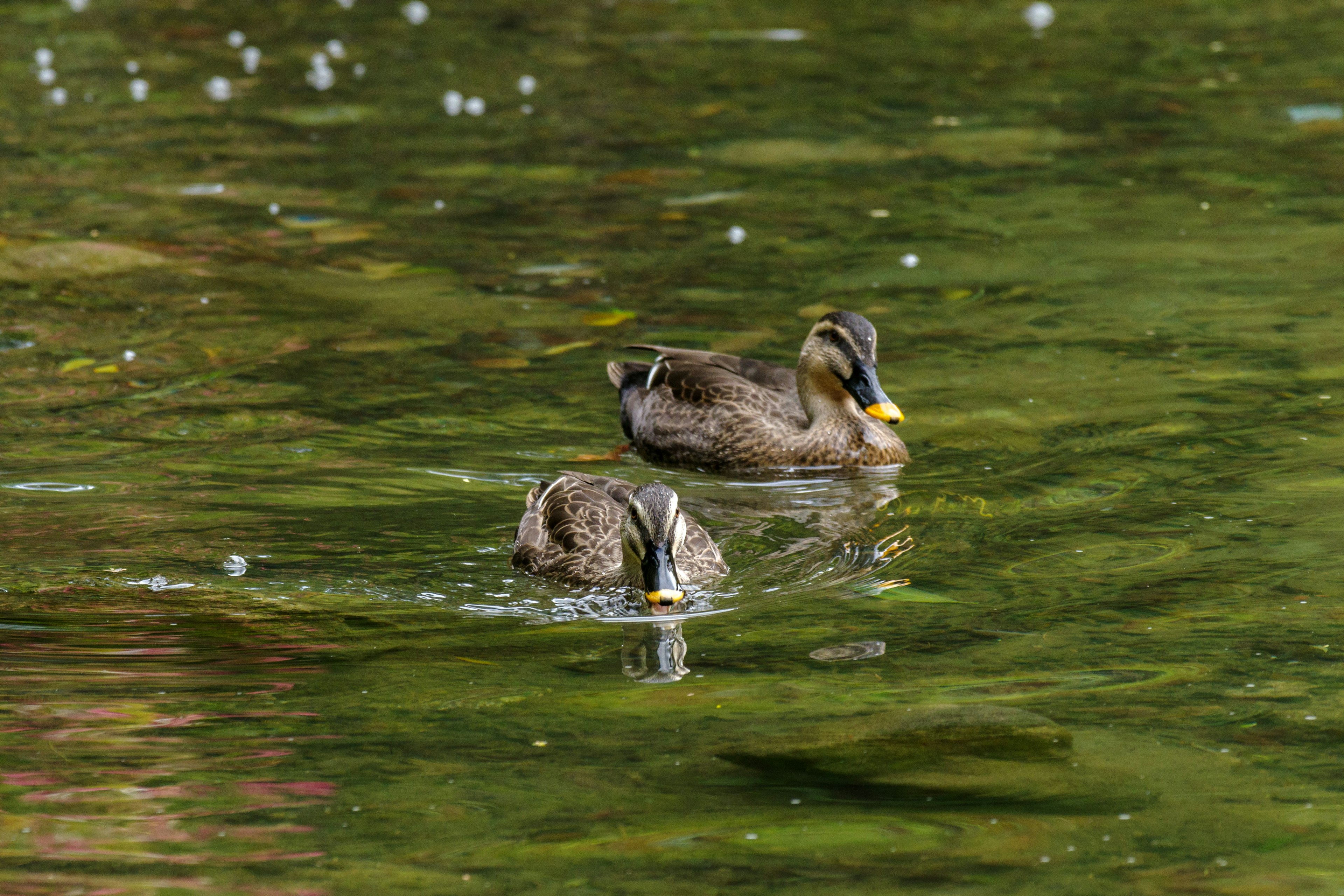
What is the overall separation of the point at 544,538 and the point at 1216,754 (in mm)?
3650

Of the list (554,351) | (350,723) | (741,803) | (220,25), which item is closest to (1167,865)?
(741,803)

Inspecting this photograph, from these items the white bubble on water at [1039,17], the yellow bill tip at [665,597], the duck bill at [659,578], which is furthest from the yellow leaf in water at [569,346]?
the white bubble on water at [1039,17]

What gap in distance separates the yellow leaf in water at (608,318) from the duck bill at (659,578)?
A: 492 cm

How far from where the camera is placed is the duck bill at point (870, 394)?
405 inches

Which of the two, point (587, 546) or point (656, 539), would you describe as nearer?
point (656, 539)

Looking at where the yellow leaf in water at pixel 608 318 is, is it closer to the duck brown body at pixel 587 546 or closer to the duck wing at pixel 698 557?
the duck brown body at pixel 587 546

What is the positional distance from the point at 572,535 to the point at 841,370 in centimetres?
271

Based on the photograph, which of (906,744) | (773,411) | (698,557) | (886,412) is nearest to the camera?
(906,744)

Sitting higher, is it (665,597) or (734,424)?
(734,424)

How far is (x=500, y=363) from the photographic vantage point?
1212 centimetres

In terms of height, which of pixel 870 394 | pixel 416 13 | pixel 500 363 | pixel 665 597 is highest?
pixel 416 13

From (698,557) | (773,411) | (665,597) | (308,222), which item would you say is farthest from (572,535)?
(308,222)

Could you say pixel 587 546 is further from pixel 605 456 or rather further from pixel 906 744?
pixel 906 744

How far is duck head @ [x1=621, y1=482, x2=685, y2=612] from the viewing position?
8039mm
